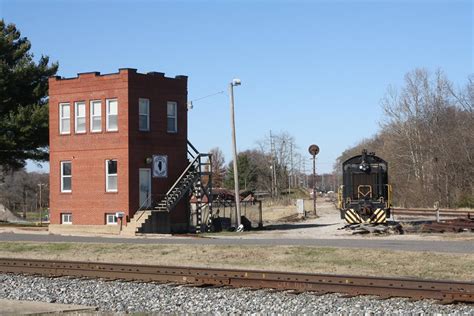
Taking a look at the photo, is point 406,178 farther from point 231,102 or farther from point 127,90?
point 127,90

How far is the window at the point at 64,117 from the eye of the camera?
1559 inches

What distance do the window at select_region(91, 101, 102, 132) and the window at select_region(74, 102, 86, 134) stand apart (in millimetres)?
522

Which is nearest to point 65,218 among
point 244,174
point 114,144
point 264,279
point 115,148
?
point 115,148

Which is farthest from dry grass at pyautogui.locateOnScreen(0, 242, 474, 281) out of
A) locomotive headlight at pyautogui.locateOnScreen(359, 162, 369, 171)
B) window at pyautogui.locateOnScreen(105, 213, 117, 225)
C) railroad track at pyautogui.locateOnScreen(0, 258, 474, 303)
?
locomotive headlight at pyautogui.locateOnScreen(359, 162, 369, 171)

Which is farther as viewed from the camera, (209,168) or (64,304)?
(209,168)

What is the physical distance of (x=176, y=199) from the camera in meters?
38.3

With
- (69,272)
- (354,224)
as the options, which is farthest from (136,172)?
(69,272)

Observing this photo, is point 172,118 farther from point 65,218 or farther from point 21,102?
point 21,102

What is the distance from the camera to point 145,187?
38188 mm

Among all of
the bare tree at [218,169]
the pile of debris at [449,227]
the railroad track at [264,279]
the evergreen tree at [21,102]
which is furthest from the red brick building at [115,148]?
the bare tree at [218,169]

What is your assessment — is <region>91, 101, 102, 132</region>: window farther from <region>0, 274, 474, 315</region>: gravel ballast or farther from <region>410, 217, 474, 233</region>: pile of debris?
<region>0, 274, 474, 315</region>: gravel ballast

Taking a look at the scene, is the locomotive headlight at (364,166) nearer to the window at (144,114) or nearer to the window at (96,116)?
the window at (144,114)

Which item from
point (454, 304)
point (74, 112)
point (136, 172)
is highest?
point (74, 112)

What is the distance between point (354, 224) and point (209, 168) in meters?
10.2
